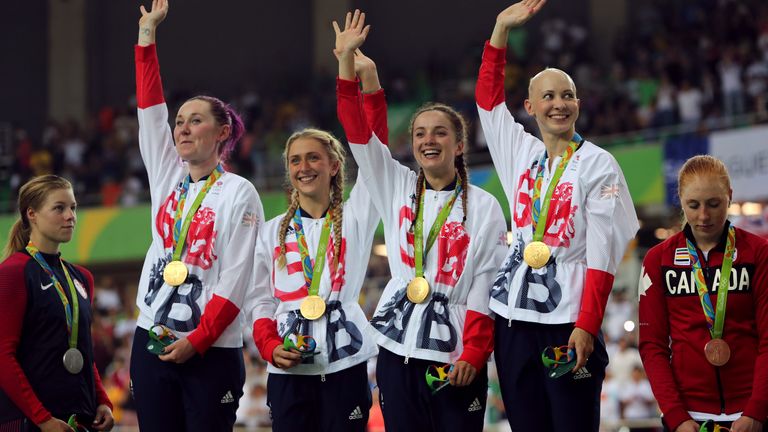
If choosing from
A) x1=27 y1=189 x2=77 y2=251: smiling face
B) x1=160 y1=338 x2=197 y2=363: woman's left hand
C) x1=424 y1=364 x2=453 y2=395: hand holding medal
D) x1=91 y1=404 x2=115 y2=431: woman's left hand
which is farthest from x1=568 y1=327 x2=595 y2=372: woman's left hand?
x1=27 y1=189 x2=77 y2=251: smiling face

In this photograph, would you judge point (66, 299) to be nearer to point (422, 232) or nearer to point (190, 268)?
point (190, 268)

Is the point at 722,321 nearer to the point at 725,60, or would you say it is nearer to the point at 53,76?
the point at 725,60

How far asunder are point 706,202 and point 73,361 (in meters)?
2.53

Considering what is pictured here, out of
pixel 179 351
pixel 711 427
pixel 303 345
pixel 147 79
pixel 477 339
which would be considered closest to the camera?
pixel 711 427

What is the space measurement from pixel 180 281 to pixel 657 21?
49.3 ft

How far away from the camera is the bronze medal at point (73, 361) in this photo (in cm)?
468

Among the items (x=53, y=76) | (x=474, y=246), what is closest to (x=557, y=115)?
(x=474, y=246)

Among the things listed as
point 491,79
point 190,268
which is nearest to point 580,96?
point 491,79

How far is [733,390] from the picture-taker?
13.2 ft

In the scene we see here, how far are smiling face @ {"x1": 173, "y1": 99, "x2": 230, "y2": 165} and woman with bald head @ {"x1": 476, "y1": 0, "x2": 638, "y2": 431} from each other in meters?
1.32

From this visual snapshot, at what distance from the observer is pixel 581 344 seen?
4090mm

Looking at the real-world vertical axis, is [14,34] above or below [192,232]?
above

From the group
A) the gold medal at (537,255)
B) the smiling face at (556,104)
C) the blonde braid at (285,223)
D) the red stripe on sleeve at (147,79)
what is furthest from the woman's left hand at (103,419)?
the smiling face at (556,104)

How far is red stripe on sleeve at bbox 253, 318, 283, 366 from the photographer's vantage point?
4.56 m
